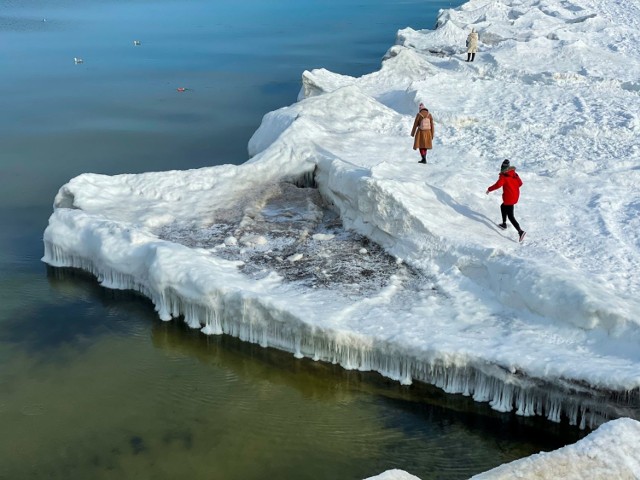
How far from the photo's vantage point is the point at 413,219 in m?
12.6

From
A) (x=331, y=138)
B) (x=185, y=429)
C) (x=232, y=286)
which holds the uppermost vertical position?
(x=331, y=138)

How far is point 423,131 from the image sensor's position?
1557 cm

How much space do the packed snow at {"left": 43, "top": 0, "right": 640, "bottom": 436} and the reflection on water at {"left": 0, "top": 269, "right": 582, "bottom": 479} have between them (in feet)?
1.10

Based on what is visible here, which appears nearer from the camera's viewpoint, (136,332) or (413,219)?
(136,332)

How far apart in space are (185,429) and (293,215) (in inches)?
233

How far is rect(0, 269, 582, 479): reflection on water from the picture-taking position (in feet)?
29.3

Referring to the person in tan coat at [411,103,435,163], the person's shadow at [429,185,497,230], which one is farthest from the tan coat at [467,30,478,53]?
the person's shadow at [429,185,497,230]

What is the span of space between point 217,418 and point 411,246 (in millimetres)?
4588

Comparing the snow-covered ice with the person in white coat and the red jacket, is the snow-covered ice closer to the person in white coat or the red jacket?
the red jacket

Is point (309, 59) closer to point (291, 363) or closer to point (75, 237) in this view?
point (75, 237)

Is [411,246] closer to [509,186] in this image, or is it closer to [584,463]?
[509,186]

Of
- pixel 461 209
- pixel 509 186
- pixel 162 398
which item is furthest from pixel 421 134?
pixel 162 398

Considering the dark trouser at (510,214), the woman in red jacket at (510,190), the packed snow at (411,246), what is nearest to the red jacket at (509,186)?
the woman in red jacket at (510,190)

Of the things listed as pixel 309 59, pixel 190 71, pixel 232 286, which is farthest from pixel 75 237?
pixel 309 59
